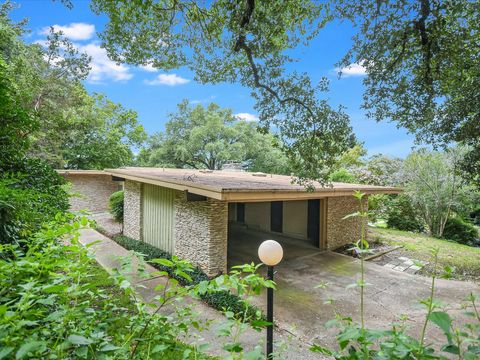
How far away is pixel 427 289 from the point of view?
6.67 meters

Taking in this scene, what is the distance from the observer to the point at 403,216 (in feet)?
51.6

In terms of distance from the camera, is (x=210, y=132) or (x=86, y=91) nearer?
Answer: (x=86, y=91)

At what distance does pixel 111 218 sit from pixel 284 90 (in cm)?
1216

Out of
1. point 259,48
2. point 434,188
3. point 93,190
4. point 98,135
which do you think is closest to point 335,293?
point 259,48

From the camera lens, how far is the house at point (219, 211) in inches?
267

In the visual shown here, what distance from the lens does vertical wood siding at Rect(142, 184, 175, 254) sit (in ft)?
28.3

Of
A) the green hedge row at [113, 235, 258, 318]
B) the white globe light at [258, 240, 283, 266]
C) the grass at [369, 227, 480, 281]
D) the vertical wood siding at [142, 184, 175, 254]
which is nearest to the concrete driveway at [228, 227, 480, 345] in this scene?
the green hedge row at [113, 235, 258, 318]

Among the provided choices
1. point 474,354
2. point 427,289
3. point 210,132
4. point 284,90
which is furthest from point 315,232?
point 210,132

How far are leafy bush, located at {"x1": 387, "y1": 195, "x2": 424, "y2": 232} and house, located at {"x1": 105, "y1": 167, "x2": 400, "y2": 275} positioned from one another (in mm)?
5699

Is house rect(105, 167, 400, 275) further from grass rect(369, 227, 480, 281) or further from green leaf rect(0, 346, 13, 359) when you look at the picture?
green leaf rect(0, 346, 13, 359)

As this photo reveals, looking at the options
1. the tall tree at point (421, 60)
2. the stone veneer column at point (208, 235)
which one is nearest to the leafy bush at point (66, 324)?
the stone veneer column at point (208, 235)

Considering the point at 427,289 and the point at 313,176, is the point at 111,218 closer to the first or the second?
the point at 313,176

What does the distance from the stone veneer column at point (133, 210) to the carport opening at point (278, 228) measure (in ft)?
11.4

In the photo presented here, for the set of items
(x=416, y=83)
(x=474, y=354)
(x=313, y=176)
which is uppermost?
(x=416, y=83)
